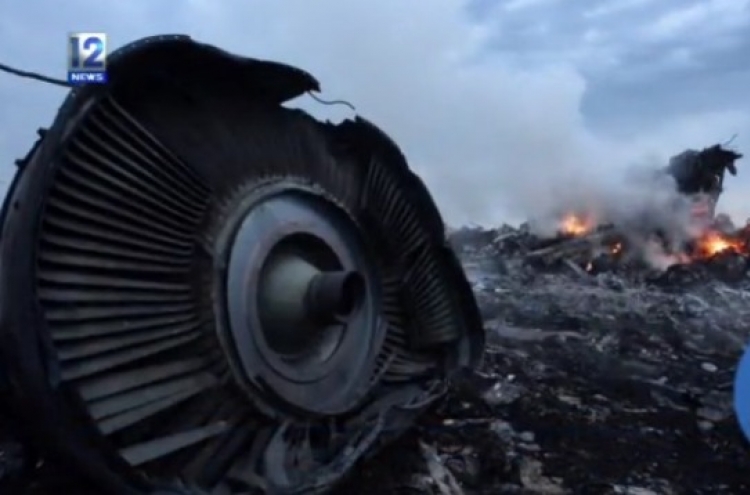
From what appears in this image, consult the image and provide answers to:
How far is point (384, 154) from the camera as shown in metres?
5.03

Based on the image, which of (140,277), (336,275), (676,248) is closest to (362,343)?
(336,275)

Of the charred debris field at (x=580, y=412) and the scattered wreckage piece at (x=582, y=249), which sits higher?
the scattered wreckage piece at (x=582, y=249)

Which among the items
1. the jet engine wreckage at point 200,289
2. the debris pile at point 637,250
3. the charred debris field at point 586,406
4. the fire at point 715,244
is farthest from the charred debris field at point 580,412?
the fire at point 715,244

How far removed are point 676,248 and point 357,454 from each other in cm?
1282

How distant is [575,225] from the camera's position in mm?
16016

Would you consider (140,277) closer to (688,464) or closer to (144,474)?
(144,474)

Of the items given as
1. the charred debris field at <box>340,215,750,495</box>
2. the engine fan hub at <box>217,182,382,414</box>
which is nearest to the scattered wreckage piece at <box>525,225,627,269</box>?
the charred debris field at <box>340,215,750,495</box>

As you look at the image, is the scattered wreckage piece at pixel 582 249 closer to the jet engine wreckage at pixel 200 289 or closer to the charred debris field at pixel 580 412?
the charred debris field at pixel 580 412

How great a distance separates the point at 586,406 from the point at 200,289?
9.61ft

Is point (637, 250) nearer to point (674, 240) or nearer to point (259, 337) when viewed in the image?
point (674, 240)

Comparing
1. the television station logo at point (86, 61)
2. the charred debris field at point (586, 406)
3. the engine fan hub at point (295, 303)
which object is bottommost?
the charred debris field at point (586, 406)

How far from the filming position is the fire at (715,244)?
15102 mm

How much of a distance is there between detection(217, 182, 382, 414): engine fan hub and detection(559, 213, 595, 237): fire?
11.4m

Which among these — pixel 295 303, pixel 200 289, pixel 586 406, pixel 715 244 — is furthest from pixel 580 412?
pixel 715 244
